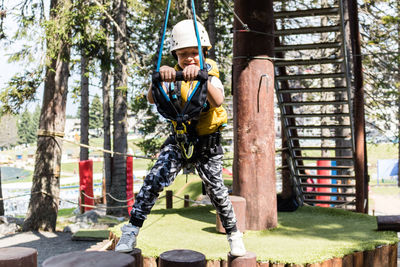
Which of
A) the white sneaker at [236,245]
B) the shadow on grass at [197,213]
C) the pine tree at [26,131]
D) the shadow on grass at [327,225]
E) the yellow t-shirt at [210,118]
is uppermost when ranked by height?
the pine tree at [26,131]

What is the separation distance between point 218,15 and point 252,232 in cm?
1408

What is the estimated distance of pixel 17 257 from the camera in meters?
2.08

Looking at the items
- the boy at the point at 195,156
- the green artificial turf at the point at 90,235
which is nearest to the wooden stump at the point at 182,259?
the boy at the point at 195,156

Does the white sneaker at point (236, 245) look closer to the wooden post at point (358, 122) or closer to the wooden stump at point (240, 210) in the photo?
the wooden stump at point (240, 210)

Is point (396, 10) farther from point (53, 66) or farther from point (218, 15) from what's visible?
point (53, 66)

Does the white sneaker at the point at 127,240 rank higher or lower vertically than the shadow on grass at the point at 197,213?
higher

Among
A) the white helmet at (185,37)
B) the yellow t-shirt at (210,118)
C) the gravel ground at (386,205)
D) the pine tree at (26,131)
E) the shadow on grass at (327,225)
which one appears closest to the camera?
the white helmet at (185,37)

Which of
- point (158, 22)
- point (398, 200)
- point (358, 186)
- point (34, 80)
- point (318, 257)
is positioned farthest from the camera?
point (398, 200)

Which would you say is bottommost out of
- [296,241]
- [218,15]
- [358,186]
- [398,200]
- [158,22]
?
[398,200]

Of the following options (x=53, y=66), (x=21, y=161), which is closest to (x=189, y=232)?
(x=53, y=66)

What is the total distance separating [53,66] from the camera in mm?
10617

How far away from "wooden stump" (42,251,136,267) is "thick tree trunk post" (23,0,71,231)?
8.85 meters

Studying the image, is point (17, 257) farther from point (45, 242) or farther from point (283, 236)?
point (45, 242)

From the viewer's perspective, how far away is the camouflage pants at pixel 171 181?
327 cm
